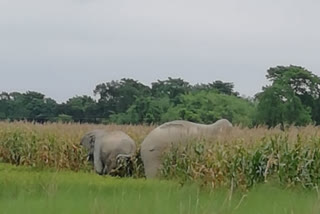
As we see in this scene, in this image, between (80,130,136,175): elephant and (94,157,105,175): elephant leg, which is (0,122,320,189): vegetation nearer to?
(80,130,136,175): elephant

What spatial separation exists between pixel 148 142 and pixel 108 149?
145cm

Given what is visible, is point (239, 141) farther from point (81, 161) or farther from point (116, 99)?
point (116, 99)

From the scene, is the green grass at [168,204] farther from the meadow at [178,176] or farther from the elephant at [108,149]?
the elephant at [108,149]

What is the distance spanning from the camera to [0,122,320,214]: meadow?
178 inches

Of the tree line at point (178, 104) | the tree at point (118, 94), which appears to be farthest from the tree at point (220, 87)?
the tree at point (118, 94)

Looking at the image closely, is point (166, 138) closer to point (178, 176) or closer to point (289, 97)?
point (178, 176)

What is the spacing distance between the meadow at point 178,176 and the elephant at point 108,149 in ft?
1.54

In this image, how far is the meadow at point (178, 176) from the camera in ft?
14.9

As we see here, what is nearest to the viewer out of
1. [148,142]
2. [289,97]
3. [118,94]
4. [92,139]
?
[148,142]

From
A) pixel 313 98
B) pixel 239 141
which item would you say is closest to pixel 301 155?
pixel 239 141

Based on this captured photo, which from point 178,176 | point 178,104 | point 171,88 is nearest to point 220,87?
point 171,88

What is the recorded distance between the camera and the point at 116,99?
39.0m

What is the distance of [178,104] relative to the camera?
3422cm

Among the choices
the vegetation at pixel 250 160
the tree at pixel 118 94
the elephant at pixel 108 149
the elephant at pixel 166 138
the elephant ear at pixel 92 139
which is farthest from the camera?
the tree at pixel 118 94
